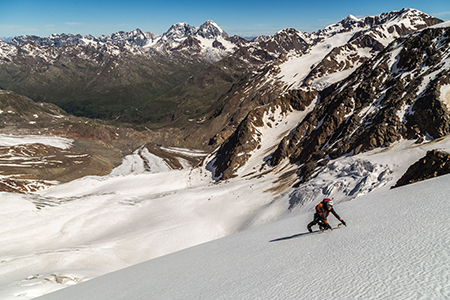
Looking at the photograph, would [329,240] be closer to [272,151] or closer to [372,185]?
[372,185]

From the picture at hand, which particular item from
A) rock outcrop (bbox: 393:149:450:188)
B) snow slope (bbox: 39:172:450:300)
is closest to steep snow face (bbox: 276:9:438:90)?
rock outcrop (bbox: 393:149:450:188)

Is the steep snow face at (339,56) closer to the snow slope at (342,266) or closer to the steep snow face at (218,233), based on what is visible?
the steep snow face at (218,233)

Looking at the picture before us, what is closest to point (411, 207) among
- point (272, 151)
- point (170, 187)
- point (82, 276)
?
point (82, 276)

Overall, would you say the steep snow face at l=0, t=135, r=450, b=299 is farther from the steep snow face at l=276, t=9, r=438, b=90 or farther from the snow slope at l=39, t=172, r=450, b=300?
the steep snow face at l=276, t=9, r=438, b=90

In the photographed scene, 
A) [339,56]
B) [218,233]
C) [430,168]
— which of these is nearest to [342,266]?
[430,168]

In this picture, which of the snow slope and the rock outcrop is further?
the rock outcrop

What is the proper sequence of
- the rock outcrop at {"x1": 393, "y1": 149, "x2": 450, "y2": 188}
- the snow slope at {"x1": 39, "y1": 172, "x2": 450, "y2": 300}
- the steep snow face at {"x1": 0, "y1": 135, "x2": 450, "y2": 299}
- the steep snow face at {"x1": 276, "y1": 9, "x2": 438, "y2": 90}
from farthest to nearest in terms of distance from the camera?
the steep snow face at {"x1": 276, "y1": 9, "x2": 438, "y2": 90} → the rock outcrop at {"x1": 393, "y1": 149, "x2": 450, "y2": 188} → the steep snow face at {"x1": 0, "y1": 135, "x2": 450, "y2": 299} → the snow slope at {"x1": 39, "y1": 172, "x2": 450, "y2": 300}

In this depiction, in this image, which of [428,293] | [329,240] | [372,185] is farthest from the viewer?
[372,185]

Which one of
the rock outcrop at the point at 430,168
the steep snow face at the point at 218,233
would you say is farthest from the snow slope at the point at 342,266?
the rock outcrop at the point at 430,168
